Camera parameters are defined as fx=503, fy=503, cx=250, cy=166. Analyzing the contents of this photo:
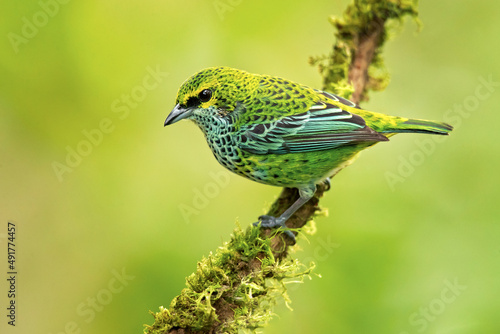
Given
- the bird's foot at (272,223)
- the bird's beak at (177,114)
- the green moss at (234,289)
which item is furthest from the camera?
the bird's beak at (177,114)

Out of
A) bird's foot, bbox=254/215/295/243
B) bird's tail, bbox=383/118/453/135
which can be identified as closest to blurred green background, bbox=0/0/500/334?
bird's foot, bbox=254/215/295/243

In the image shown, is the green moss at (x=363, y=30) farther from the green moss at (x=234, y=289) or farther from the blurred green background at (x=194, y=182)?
the green moss at (x=234, y=289)

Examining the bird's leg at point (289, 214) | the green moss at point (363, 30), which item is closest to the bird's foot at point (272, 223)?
the bird's leg at point (289, 214)

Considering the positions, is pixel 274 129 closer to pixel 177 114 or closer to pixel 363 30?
pixel 177 114

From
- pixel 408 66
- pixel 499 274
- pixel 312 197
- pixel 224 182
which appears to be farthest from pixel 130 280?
pixel 408 66

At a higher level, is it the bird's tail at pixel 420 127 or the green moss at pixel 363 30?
the green moss at pixel 363 30

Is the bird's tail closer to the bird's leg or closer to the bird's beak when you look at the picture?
the bird's leg

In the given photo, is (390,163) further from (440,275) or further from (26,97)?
(26,97)
